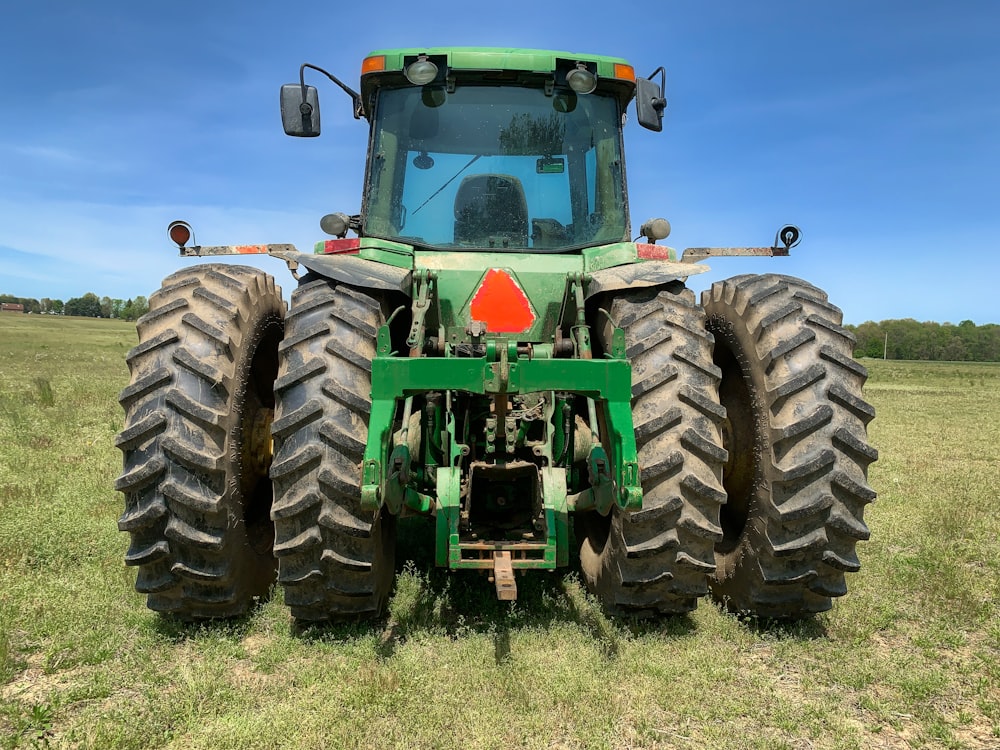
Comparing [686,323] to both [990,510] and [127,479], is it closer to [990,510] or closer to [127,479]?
[127,479]

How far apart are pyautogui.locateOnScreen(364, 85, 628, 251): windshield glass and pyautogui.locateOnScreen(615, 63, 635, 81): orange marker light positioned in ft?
0.97

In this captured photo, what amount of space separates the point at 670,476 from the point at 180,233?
3347mm

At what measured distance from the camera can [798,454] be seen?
3746mm

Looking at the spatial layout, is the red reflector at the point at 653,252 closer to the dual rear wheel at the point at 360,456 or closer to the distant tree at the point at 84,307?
the dual rear wheel at the point at 360,456

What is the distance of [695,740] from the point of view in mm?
3043

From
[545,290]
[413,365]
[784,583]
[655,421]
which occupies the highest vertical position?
[545,290]

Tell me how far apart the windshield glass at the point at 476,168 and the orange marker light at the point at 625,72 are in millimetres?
297

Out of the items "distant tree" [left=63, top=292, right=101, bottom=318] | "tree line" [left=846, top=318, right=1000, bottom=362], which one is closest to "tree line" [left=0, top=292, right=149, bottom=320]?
"distant tree" [left=63, top=292, right=101, bottom=318]

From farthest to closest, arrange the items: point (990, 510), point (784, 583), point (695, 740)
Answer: point (990, 510)
point (784, 583)
point (695, 740)

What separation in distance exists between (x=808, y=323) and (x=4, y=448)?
27.4 feet

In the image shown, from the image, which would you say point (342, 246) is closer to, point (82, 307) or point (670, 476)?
point (670, 476)

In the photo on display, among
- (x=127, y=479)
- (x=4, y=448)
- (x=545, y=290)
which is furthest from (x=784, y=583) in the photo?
(x=4, y=448)

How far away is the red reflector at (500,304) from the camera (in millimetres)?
4262

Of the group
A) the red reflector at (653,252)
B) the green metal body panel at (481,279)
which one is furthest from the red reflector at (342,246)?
the red reflector at (653,252)
